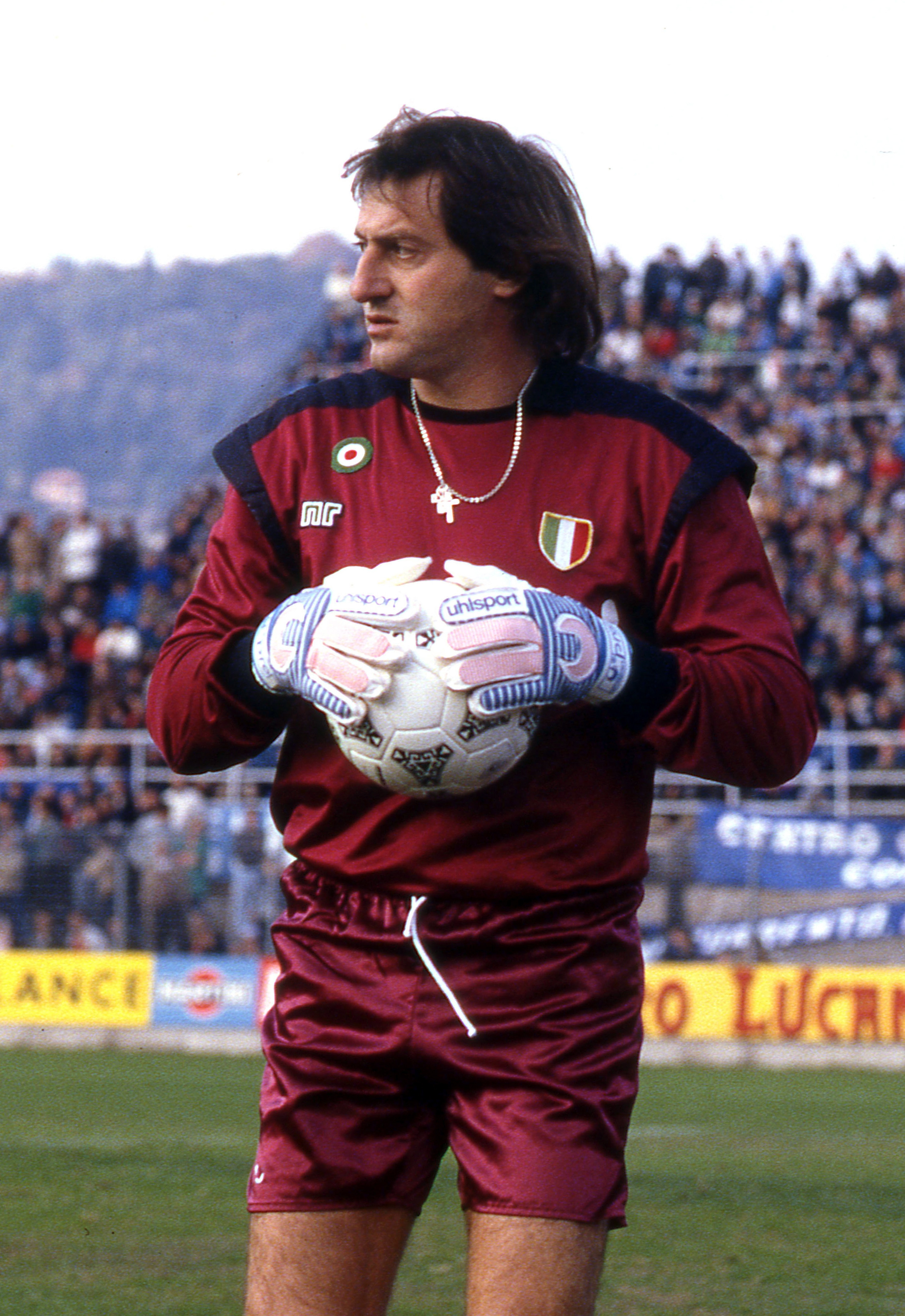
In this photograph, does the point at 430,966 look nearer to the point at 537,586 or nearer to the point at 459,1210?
the point at 537,586

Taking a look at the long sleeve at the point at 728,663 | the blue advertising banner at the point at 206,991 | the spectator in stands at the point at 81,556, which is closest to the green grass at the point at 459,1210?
the blue advertising banner at the point at 206,991

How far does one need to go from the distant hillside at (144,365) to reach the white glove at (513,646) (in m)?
66.9

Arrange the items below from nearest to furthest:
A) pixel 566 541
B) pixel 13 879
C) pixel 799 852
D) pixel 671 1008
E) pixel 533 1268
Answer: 1. pixel 533 1268
2. pixel 566 541
3. pixel 799 852
4. pixel 671 1008
5. pixel 13 879

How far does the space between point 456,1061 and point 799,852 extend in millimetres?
11812

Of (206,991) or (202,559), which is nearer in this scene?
(206,991)

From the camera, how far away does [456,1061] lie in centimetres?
268

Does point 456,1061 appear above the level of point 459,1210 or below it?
above

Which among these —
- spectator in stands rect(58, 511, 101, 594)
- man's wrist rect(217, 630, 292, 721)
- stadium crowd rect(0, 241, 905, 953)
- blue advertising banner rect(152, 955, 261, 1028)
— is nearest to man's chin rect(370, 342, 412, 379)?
man's wrist rect(217, 630, 292, 721)

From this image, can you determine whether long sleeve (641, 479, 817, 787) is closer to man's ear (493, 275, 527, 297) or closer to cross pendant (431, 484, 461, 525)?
cross pendant (431, 484, 461, 525)

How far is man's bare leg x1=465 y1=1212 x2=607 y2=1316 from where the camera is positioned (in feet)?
8.31

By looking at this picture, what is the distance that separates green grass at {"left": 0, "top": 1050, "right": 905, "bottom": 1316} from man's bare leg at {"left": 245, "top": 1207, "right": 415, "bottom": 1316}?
2.93 meters

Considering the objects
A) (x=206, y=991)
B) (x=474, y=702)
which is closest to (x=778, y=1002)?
(x=206, y=991)

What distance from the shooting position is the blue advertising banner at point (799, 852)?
1413cm

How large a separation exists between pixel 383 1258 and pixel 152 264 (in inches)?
3051
